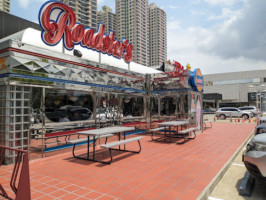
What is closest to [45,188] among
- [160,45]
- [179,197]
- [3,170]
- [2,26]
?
[3,170]

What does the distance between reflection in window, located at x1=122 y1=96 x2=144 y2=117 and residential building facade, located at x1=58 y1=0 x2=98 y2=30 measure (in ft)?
286

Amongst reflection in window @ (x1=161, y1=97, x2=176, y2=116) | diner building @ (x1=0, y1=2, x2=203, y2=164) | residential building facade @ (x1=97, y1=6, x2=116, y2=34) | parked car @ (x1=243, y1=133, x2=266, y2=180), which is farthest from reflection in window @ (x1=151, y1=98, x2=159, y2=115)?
residential building facade @ (x1=97, y1=6, x2=116, y2=34)

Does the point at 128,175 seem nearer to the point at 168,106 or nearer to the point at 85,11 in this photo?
the point at 168,106

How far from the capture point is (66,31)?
26.0 feet

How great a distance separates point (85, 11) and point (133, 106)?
Result: 308ft

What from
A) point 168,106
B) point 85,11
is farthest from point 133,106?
point 85,11

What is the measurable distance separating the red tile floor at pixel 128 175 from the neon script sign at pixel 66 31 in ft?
14.7

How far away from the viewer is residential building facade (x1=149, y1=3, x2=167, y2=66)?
5030 inches

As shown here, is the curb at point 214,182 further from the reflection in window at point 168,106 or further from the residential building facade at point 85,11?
the residential building facade at point 85,11

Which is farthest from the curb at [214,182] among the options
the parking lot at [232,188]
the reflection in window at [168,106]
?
the reflection in window at [168,106]

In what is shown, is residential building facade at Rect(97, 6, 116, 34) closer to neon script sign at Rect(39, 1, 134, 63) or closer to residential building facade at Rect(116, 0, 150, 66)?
residential building facade at Rect(116, 0, 150, 66)

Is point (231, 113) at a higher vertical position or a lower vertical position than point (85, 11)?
lower

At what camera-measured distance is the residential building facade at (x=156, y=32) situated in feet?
419

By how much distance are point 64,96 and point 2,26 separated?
945 cm
